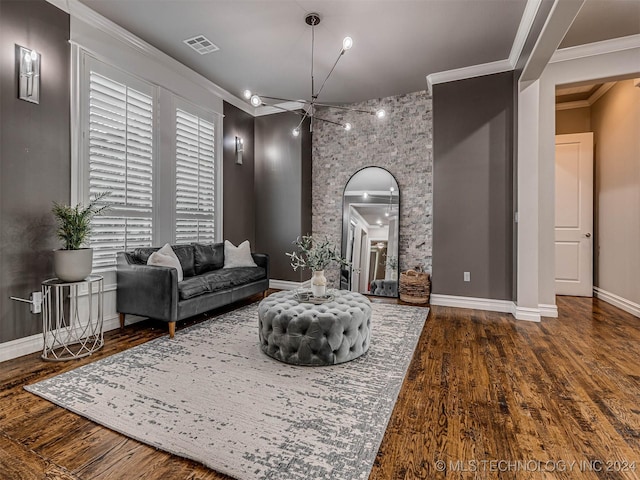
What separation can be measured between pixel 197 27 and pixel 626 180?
5.63m

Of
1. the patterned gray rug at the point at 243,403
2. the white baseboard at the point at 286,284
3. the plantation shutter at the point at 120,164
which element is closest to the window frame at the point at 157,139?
the plantation shutter at the point at 120,164

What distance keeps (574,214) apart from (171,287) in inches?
234

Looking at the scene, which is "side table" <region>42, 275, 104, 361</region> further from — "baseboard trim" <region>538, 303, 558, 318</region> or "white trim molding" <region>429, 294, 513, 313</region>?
"baseboard trim" <region>538, 303, 558, 318</region>

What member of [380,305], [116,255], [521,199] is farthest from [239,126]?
[521,199]

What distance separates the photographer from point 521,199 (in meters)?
3.90

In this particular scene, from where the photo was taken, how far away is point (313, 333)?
8.10ft

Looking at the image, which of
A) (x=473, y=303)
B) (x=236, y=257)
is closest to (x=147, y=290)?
(x=236, y=257)

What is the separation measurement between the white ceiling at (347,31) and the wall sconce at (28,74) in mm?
812

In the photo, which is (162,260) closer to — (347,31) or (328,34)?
(328,34)

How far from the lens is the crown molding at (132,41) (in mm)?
3076

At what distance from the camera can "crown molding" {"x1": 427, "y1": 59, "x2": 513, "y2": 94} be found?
418 centimetres

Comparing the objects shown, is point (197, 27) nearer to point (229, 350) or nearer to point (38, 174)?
point (38, 174)

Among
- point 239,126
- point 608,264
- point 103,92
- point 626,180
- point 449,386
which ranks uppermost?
point 239,126

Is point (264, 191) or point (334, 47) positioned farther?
point (264, 191)
